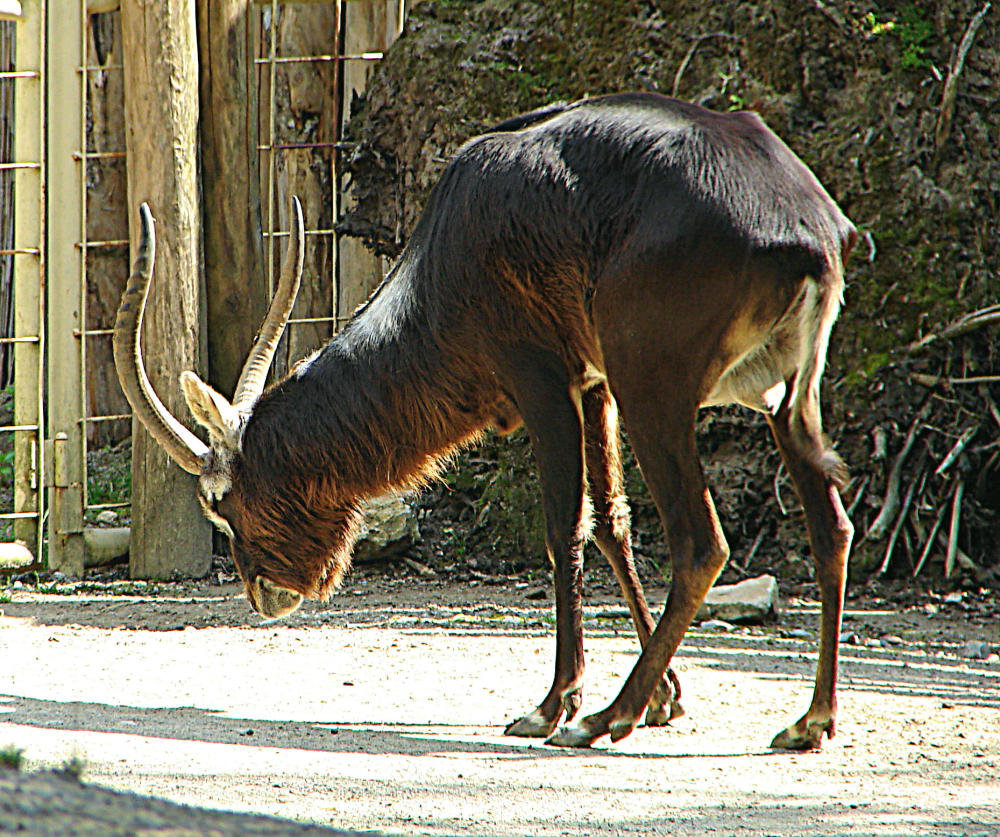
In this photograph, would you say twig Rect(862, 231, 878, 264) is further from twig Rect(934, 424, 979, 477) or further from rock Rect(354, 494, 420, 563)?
rock Rect(354, 494, 420, 563)

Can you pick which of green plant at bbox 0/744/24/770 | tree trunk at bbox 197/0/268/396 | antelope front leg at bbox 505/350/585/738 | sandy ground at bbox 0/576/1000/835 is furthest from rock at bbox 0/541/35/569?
green plant at bbox 0/744/24/770

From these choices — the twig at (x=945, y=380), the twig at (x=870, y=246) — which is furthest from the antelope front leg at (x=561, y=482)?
the twig at (x=870, y=246)

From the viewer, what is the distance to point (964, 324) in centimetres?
707

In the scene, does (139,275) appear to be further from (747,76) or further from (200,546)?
(747,76)

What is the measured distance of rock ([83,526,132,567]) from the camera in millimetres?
8055

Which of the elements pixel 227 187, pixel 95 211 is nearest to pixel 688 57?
pixel 227 187

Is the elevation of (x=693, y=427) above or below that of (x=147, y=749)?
above

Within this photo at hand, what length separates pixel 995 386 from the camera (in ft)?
23.3

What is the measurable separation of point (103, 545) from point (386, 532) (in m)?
1.85

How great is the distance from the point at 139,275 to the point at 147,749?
2000 millimetres

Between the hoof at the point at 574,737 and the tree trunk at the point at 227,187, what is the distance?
14.4ft

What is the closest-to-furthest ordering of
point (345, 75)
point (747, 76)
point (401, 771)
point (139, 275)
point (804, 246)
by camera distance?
1. point (401, 771)
2. point (804, 246)
3. point (139, 275)
4. point (747, 76)
5. point (345, 75)

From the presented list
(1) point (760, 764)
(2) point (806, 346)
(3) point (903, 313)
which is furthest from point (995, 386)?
(1) point (760, 764)

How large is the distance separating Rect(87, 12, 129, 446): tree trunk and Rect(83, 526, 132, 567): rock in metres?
1.66
